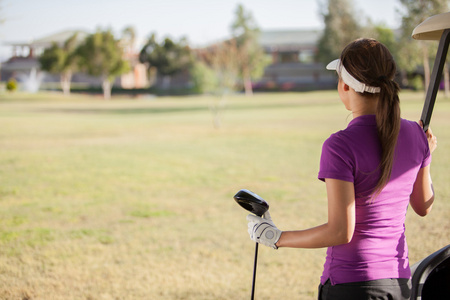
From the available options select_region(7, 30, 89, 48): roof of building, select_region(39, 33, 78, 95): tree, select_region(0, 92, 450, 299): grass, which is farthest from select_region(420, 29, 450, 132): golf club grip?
select_region(7, 30, 89, 48): roof of building

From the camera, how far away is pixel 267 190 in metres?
9.03

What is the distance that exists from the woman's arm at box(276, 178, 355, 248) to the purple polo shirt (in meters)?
0.04

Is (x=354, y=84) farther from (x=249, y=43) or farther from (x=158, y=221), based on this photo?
(x=249, y=43)

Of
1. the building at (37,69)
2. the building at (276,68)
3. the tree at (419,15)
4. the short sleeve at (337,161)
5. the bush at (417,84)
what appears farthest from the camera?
the building at (37,69)

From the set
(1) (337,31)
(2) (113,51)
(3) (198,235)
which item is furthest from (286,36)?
(3) (198,235)

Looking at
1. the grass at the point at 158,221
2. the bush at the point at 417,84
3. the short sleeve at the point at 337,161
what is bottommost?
the grass at the point at 158,221

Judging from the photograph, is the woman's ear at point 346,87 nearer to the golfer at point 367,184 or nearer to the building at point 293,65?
the golfer at point 367,184

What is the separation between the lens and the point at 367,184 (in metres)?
1.75

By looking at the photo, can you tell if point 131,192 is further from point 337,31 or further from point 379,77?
point 337,31

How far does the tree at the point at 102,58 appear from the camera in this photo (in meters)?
69.4

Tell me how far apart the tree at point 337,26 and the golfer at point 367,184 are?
2723 inches

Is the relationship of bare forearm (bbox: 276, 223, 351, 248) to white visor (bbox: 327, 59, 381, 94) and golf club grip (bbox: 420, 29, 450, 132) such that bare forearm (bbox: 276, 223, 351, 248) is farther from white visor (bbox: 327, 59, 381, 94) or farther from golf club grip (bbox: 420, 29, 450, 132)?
golf club grip (bbox: 420, 29, 450, 132)

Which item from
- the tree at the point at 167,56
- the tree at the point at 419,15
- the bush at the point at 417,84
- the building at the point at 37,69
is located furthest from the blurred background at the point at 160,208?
the building at the point at 37,69

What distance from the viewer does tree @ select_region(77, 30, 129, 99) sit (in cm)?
6944
